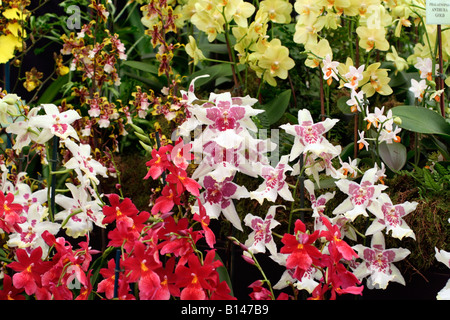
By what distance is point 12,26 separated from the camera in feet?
5.22

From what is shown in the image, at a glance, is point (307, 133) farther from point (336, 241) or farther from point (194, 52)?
point (194, 52)

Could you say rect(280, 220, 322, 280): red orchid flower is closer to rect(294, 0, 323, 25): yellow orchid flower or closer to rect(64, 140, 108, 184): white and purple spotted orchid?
rect(64, 140, 108, 184): white and purple spotted orchid

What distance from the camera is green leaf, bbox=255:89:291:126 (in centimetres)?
155

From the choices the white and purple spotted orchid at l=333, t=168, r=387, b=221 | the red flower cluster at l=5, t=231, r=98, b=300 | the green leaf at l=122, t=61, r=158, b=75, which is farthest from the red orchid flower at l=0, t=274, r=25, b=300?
the green leaf at l=122, t=61, r=158, b=75

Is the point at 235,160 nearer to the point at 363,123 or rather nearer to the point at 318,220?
the point at 318,220

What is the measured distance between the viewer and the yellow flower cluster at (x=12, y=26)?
1511 millimetres

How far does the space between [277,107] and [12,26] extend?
0.82m

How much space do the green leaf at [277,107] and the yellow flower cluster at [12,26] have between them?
725 millimetres

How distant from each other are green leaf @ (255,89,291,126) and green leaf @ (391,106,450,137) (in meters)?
0.36

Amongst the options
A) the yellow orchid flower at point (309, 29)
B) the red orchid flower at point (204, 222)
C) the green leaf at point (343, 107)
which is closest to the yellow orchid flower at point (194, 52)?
the yellow orchid flower at point (309, 29)

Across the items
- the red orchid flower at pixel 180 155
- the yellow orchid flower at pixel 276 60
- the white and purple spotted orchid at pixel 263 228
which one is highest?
the yellow orchid flower at pixel 276 60

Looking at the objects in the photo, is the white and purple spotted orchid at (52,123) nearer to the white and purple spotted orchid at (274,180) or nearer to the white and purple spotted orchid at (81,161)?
the white and purple spotted orchid at (81,161)

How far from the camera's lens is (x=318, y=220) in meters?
1.08
